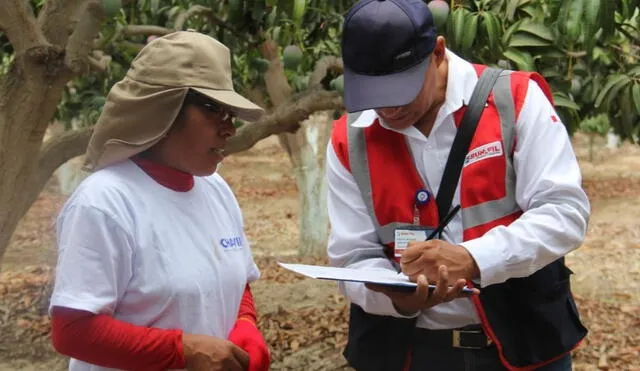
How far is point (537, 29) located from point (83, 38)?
1822mm

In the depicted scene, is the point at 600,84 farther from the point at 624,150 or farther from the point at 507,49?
the point at 624,150

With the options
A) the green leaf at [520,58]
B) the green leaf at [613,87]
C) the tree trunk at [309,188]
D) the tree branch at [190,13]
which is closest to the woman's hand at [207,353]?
the green leaf at [520,58]

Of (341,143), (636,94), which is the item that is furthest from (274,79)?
(341,143)

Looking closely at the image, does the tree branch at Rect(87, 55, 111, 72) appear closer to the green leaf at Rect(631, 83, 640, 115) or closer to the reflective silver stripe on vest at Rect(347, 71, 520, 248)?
the green leaf at Rect(631, 83, 640, 115)

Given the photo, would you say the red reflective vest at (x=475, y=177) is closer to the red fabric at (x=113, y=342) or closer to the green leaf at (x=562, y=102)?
the red fabric at (x=113, y=342)

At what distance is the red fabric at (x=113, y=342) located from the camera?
5.61 ft

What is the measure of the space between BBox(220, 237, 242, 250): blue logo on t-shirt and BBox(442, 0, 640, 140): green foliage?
5.74ft

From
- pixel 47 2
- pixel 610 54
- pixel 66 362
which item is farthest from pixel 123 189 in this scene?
pixel 66 362

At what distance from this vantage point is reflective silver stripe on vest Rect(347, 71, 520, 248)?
74.3 inches

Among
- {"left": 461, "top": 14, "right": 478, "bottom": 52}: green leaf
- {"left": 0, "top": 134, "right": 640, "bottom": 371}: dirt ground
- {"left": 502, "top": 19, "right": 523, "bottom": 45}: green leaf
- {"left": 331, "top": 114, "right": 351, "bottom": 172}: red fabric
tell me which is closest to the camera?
{"left": 331, "top": 114, "right": 351, "bottom": 172}: red fabric

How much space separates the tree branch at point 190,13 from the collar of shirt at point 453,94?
98.6 inches

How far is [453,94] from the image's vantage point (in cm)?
195

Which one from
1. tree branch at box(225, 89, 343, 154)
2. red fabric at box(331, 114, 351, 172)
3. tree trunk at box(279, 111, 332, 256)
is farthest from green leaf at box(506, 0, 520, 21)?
tree trunk at box(279, 111, 332, 256)

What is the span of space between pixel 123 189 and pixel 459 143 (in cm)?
70
